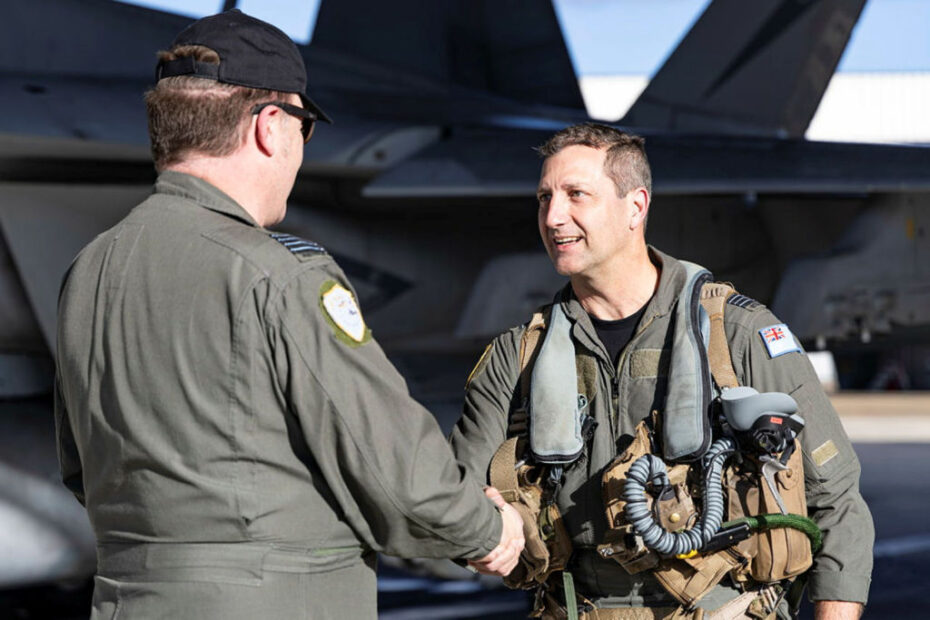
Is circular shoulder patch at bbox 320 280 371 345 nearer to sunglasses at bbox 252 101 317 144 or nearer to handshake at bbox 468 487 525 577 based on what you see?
sunglasses at bbox 252 101 317 144

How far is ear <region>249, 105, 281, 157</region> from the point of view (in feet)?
5.72

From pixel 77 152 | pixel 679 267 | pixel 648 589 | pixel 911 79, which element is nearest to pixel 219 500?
pixel 648 589

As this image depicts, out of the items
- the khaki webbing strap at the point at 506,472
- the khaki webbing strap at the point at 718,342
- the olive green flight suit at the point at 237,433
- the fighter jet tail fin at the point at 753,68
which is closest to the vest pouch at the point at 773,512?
the khaki webbing strap at the point at 718,342

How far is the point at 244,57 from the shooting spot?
68.1 inches

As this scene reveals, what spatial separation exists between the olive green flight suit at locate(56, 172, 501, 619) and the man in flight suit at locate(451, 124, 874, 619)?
638 millimetres

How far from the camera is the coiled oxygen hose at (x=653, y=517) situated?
2.01 meters

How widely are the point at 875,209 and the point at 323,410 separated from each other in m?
6.25

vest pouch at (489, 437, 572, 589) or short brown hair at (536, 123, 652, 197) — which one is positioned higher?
short brown hair at (536, 123, 652, 197)

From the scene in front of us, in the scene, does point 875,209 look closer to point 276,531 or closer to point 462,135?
point 462,135

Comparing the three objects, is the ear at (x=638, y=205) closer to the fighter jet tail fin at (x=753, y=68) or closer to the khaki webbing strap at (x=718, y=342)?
the khaki webbing strap at (x=718, y=342)

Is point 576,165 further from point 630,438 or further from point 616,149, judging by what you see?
point 630,438

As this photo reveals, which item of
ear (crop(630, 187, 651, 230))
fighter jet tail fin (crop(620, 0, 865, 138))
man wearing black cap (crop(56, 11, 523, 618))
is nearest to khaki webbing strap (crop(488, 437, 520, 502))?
man wearing black cap (crop(56, 11, 523, 618))

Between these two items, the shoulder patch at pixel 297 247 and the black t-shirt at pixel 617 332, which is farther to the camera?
the black t-shirt at pixel 617 332

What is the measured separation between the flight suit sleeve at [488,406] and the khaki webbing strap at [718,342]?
46cm
